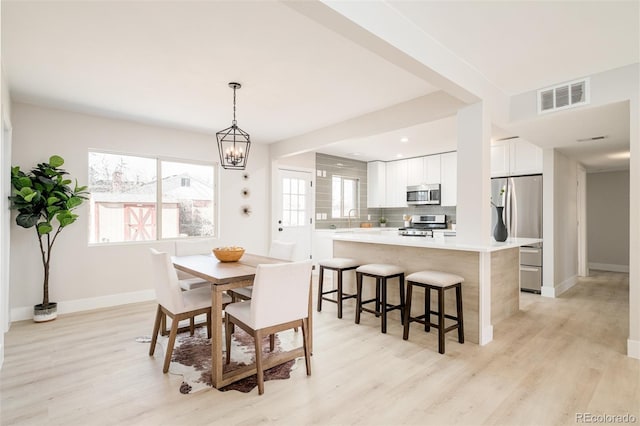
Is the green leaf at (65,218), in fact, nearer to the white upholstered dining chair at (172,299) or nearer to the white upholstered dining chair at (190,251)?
the white upholstered dining chair at (190,251)

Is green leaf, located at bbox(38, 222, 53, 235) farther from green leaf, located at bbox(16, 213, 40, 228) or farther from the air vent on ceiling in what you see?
the air vent on ceiling

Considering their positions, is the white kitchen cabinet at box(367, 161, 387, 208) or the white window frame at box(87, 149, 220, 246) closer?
the white window frame at box(87, 149, 220, 246)

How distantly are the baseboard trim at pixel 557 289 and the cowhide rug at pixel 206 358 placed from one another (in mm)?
3744

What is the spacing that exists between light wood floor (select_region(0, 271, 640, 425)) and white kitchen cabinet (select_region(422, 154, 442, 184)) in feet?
11.4

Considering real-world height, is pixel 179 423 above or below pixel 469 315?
below

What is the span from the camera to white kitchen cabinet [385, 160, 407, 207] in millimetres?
6945

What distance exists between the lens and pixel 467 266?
10.2 feet

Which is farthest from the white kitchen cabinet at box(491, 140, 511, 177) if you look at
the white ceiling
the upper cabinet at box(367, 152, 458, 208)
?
the white ceiling

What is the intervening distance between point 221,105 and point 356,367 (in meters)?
3.08

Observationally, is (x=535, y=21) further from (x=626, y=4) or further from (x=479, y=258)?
(x=479, y=258)

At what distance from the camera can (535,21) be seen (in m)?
2.18

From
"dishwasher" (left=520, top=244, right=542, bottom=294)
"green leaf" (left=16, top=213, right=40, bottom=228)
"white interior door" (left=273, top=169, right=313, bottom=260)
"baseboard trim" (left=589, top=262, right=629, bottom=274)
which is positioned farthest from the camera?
"baseboard trim" (left=589, top=262, right=629, bottom=274)

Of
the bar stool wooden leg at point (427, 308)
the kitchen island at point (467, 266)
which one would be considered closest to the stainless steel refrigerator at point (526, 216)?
the kitchen island at point (467, 266)

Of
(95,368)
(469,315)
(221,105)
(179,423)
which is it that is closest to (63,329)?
(95,368)
